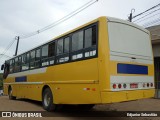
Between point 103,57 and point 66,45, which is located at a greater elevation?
point 66,45

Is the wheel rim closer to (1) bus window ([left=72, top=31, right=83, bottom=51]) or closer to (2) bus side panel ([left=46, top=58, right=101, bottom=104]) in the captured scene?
(2) bus side panel ([left=46, top=58, right=101, bottom=104])

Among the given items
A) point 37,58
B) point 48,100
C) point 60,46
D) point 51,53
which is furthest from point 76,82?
point 37,58

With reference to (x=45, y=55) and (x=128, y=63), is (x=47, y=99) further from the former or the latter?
(x=128, y=63)

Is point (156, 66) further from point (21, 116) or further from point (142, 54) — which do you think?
point (21, 116)

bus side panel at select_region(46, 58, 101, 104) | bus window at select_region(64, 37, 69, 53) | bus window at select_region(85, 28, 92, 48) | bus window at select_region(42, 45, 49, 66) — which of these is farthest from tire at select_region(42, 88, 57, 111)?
bus window at select_region(85, 28, 92, 48)

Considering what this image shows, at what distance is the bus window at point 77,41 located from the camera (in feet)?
31.6

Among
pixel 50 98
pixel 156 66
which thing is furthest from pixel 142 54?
pixel 156 66

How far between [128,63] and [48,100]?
468cm

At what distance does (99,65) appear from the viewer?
27.7ft

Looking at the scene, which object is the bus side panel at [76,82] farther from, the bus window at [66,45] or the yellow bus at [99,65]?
the bus window at [66,45]

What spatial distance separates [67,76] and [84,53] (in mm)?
1417

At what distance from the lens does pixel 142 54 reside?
9.85m

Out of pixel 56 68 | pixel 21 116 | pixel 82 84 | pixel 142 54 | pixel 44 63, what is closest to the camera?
pixel 82 84

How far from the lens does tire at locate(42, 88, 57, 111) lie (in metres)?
11.6
